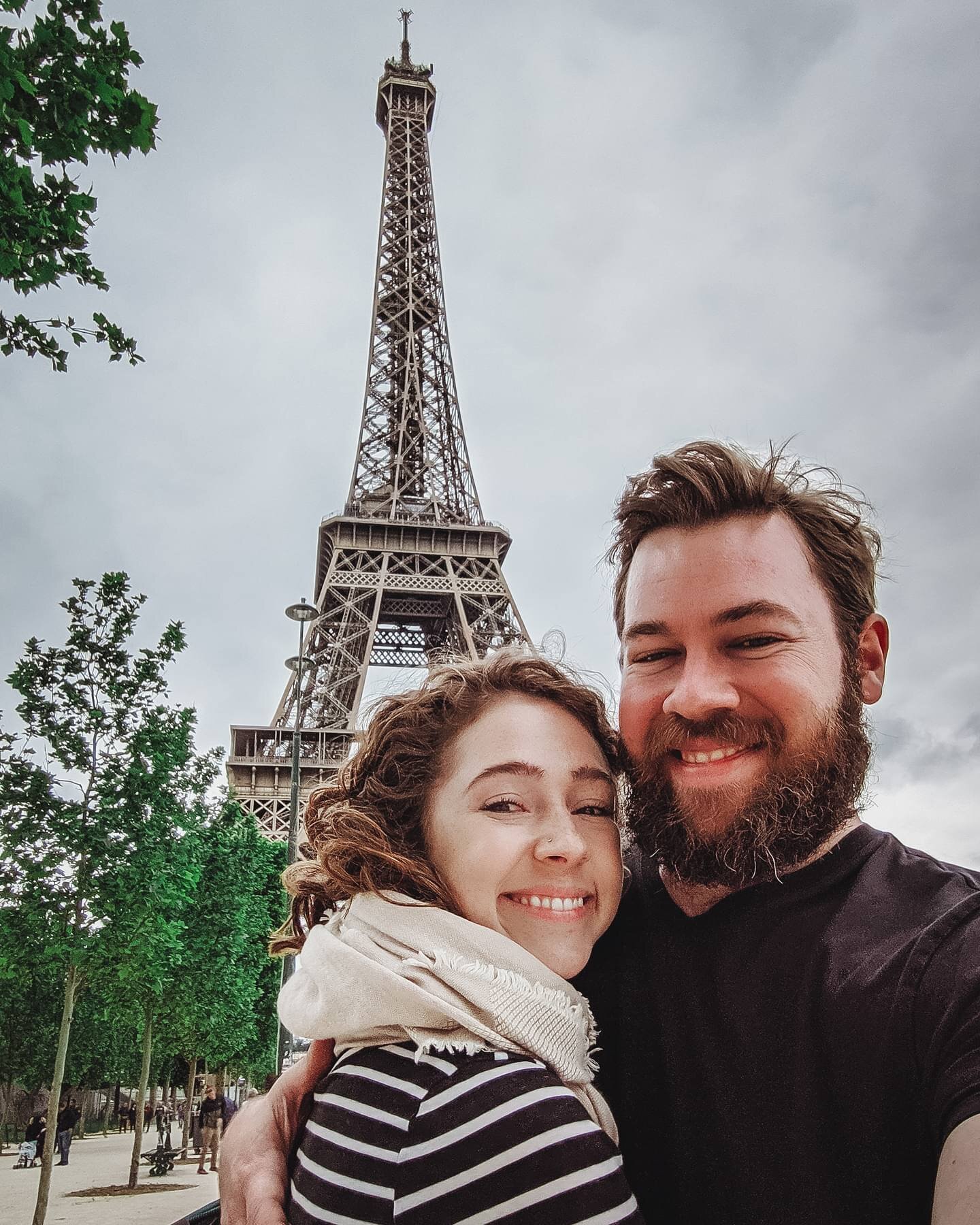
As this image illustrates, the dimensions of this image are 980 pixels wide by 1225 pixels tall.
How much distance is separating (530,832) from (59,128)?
5052 mm

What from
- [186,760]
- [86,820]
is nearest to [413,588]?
[186,760]

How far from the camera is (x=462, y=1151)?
4.78 feet

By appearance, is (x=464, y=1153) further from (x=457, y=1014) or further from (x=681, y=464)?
(x=681, y=464)

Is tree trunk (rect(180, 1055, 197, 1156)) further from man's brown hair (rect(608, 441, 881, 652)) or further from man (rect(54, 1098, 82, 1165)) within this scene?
man's brown hair (rect(608, 441, 881, 652))

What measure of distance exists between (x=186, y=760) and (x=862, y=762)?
13488mm

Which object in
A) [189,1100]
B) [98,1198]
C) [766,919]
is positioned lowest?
[98,1198]

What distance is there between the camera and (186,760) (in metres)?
14.4

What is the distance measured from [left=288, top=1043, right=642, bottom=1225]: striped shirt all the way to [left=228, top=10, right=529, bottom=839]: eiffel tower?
83.2 ft

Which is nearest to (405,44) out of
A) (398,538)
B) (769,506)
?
(398,538)

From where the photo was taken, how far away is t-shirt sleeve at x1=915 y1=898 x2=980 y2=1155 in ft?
4.56

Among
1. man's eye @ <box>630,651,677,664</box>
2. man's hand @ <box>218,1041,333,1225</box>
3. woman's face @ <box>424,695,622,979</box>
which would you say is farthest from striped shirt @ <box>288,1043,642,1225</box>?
man's eye @ <box>630,651,677,664</box>

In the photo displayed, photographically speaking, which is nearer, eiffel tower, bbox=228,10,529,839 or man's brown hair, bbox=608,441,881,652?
man's brown hair, bbox=608,441,881,652

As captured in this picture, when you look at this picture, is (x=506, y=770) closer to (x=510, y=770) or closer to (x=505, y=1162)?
(x=510, y=770)

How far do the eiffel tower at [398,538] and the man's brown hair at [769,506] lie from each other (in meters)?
24.6
